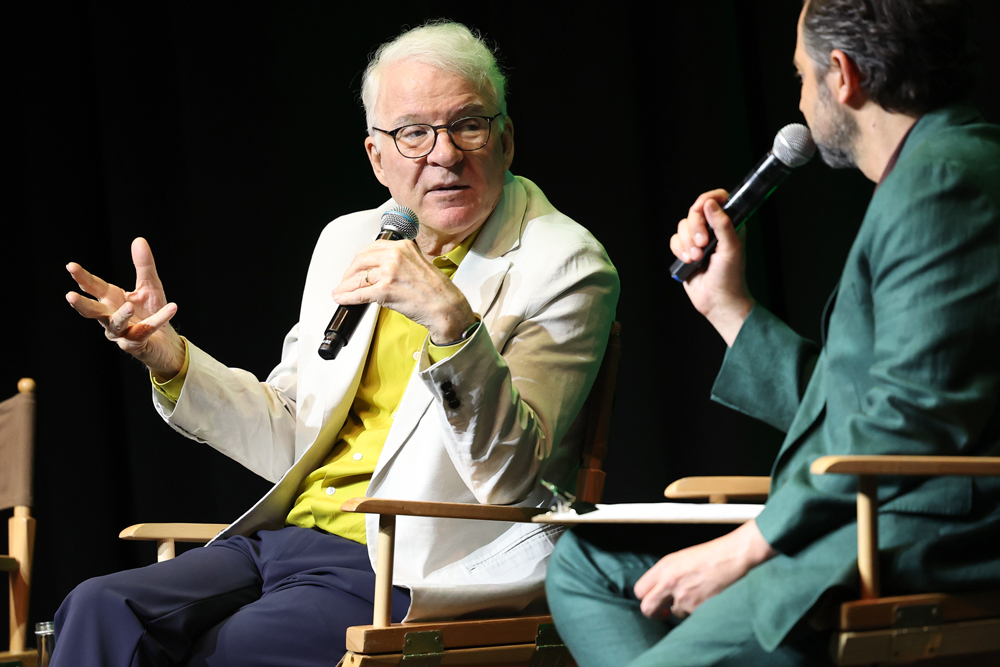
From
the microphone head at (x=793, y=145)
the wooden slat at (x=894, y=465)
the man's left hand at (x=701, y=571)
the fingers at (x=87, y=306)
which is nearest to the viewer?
the wooden slat at (x=894, y=465)

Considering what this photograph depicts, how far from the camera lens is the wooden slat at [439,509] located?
1.55 m

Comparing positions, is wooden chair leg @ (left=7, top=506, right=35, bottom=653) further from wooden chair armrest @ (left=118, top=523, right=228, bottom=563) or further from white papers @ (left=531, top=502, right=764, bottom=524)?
white papers @ (left=531, top=502, right=764, bottom=524)

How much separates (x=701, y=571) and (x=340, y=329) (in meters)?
0.73

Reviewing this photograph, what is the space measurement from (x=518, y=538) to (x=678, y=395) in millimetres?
1358

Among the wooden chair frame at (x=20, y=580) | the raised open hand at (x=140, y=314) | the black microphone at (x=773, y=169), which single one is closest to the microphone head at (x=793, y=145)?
the black microphone at (x=773, y=169)

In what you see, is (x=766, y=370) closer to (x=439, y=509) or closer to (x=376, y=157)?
(x=439, y=509)

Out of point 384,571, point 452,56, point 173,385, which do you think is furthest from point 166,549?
point 452,56

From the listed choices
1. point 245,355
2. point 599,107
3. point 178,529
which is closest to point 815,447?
point 178,529

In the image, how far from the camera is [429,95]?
6.74 feet

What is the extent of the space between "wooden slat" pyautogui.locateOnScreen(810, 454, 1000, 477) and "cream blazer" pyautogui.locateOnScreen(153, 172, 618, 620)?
69cm

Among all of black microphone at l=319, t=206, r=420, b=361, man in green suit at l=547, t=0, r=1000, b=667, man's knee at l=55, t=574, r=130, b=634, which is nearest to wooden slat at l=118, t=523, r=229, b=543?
man's knee at l=55, t=574, r=130, b=634

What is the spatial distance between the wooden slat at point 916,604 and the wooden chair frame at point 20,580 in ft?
6.45

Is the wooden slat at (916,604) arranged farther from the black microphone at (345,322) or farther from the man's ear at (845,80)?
the black microphone at (345,322)

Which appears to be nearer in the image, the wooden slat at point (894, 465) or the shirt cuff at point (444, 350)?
the wooden slat at point (894, 465)
